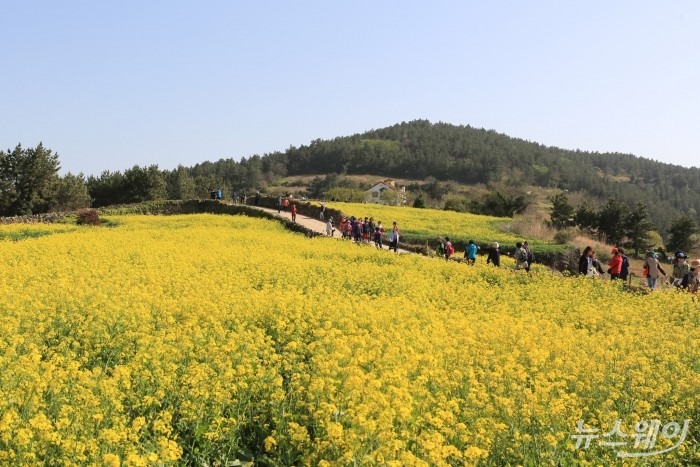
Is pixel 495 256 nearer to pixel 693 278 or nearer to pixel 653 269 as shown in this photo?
pixel 653 269

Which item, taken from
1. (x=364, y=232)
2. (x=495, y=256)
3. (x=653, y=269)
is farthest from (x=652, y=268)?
(x=364, y=232)

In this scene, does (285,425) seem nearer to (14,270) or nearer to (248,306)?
(248,306)

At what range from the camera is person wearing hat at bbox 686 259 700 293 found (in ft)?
58.9

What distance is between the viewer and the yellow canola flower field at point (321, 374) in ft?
18.6

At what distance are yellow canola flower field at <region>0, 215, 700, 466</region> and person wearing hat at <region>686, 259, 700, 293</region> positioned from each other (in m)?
2.12

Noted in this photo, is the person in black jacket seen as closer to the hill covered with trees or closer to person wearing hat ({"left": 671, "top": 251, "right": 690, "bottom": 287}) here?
person wearing hat ({"left": 671, "top": 251, "right": 690, "bottom": 287})

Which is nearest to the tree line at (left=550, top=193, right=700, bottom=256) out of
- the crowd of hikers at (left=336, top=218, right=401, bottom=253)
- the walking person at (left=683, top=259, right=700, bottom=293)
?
the crowd of hikers at (left=336, top=218, right=401, bottom=253)

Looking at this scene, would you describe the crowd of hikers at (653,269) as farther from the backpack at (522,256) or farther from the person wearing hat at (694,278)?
the backpack at (522,256)

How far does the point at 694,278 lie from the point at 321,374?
15.6 m

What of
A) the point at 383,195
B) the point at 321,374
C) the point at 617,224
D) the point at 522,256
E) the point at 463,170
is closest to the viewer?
the point at 321,374

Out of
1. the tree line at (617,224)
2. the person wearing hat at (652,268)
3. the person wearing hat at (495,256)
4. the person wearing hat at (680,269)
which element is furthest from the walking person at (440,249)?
the tree line at (617,224)

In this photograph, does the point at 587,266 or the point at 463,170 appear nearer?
the point at 587,266

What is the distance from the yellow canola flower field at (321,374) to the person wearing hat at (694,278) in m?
2.12

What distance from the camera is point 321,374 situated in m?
7.13
